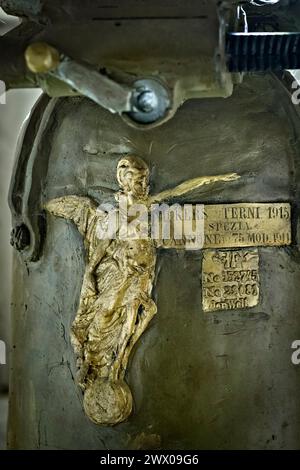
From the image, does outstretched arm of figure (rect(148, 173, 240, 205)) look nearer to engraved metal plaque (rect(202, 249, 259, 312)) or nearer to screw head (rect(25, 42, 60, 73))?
engraved metal plaque (rect(202, 249, 259, 312))

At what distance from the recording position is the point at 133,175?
2.80 m

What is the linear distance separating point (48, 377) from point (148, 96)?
1209 millimetres

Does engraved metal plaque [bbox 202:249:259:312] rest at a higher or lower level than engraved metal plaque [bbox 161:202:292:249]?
lower

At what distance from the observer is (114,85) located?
2.27 metres

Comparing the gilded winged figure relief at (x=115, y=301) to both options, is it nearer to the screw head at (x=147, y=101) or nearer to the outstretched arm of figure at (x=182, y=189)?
the outstretched arm of figure at (x=182, y=189)

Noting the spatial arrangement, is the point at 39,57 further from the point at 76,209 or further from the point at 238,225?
the point at 238,225

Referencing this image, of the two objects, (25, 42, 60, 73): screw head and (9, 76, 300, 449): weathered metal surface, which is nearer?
(25, 42, 60, 73): screw head

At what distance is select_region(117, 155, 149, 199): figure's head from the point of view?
280cm

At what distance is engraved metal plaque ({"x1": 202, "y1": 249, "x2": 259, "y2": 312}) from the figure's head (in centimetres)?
34

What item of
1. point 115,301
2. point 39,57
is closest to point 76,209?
point 115,301

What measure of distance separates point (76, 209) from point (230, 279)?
619mm

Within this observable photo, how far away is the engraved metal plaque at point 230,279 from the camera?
2.88 meters

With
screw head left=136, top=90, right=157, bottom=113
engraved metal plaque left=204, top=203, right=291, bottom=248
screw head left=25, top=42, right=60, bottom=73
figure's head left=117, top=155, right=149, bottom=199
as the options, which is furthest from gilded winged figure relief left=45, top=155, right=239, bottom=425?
screw head left=25, top=42, right=60, bottom=73
